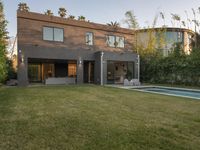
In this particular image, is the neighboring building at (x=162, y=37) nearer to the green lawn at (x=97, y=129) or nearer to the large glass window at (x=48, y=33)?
the large glass window at (x=48, y=33)

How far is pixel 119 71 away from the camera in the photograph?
851 inches

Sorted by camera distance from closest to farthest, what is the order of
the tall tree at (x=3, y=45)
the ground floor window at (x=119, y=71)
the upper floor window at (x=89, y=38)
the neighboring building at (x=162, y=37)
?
the tall tree at (x=3, y=45)
the upper floor window at (x=89, y=38)
the ground floor window at (x=119, y=71)
the neighboring building at (x=162, y=37)

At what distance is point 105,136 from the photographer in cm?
396

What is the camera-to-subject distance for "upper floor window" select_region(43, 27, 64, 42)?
1709 cm

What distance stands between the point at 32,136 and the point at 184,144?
122 inches

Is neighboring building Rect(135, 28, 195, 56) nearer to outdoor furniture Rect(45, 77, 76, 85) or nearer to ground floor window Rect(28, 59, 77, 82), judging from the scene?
ground floor window Rect(28, 59, 77, 82)

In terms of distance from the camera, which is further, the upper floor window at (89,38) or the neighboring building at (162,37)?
the neighboring building at (162,37)

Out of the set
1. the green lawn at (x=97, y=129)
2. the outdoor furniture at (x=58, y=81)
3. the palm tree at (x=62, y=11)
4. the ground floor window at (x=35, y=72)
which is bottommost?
the green lawn at (x=97, y=129)

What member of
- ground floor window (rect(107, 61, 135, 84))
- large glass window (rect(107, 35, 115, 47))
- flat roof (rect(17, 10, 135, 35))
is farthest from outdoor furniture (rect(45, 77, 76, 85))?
large glass window (rect(107, 35, 115, 47))

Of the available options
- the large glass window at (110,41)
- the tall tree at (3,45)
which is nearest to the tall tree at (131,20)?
the large glass window at (110,41)

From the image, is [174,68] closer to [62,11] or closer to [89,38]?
[89,38]

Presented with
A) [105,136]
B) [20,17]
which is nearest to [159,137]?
[105,136]

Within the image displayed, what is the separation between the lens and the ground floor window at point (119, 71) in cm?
1995

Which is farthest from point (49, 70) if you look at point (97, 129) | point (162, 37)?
point (97, 129)
